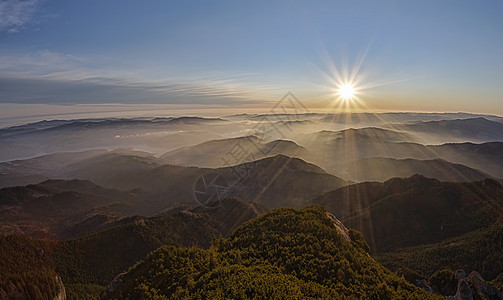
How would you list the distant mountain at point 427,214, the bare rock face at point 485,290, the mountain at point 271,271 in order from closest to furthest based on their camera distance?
the mountain at point 271,271 → the bare rock face at point 485,290 → the distant mountain at point 427,214

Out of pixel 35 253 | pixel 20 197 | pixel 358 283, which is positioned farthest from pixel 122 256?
pixel 20 197

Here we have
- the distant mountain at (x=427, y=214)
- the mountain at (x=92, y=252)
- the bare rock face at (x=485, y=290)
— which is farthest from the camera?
the distant mountain at (x=427, y=214)

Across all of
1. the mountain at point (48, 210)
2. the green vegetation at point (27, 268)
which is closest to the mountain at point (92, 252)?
the green vegetation at point (27, 268)

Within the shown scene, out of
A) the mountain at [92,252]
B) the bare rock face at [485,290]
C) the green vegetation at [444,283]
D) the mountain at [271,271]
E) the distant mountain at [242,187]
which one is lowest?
the distant mountain at [242,187]

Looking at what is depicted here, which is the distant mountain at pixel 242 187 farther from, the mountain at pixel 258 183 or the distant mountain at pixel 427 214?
the distant mountain at pixel 427 214

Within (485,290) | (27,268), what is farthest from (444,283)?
(27,268)

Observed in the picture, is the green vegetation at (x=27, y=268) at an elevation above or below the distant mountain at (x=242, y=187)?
above

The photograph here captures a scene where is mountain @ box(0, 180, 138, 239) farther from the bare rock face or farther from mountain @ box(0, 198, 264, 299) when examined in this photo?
the bare rock face
